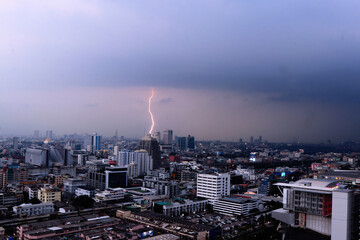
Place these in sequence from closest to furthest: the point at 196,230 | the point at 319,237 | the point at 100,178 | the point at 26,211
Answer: the point at 319,237
the point at 196,230
the point at 26,211
the point at 100,178

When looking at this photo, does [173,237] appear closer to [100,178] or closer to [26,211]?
[26,211]

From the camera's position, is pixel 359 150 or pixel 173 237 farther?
pixel 359 150

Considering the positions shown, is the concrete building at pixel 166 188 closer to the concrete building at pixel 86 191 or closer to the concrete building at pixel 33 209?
the concrete building at pixel 86 191

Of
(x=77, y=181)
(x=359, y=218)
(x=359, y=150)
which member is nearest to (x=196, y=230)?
(x=359, y=218)

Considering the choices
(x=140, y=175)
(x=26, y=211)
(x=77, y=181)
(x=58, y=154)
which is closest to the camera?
(x=26, y=211)

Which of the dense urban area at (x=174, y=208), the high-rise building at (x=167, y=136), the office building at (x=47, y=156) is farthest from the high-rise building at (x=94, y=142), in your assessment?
the dense urban area at (x=174, y=208)

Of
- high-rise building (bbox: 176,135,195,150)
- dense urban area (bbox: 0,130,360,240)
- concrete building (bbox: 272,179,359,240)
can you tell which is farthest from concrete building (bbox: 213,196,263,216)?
high-rise building (bbox: 176,135,195,150)

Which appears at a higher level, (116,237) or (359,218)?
(359,218)

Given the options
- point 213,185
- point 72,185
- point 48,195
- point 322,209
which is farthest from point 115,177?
point 322,209
